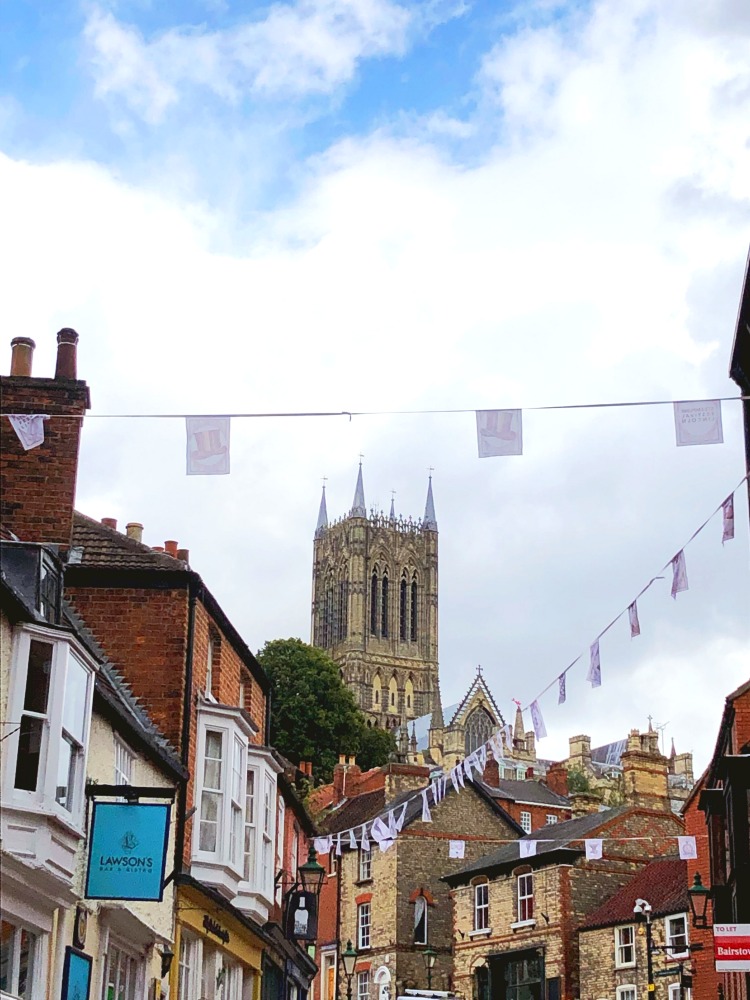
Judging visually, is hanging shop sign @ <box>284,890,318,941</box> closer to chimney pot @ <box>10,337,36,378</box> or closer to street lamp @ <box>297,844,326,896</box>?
street lamp @ <box>297,844,326,896</box>

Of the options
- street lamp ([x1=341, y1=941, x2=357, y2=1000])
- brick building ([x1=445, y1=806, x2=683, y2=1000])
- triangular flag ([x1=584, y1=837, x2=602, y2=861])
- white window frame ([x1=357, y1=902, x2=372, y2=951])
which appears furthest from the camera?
white window frame ([x1=357, y1=902, x2=372, y2=951])

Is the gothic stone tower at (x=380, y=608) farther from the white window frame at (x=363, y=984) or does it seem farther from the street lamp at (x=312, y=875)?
the street lamp at (x=312, y=875)

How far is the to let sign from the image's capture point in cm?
1825

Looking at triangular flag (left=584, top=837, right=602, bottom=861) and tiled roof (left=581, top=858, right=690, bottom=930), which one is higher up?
triangular flag (left=584, top=837, right=602, bottom=861)

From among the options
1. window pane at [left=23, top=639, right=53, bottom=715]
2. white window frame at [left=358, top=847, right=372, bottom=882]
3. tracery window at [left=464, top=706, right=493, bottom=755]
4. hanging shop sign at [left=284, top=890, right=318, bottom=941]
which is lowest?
hanging shop sign at [left=284, top=890, right=318, bottom=941]

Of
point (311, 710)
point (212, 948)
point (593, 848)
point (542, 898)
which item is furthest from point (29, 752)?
point (311, 710)

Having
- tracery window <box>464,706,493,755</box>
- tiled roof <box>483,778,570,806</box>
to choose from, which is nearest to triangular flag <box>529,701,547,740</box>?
tiled roof <box>483,778,570,806</box>

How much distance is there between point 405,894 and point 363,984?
3.17 m

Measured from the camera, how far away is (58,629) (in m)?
12.2

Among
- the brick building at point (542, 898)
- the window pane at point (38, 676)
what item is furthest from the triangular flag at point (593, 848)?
the window pane at point (38, 676)

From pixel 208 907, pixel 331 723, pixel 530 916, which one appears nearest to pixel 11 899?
pixel 208 907

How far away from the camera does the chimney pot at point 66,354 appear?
53.4ft

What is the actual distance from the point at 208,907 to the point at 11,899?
643 cm

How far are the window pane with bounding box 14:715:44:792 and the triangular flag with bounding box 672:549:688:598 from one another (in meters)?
7.86
